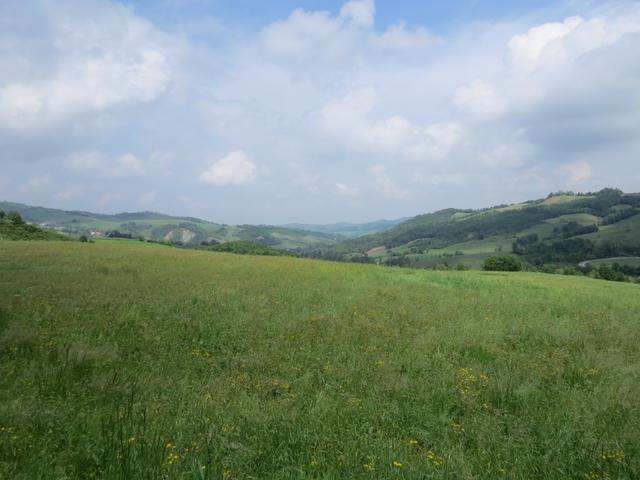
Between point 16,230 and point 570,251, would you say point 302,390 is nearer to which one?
point 16,230

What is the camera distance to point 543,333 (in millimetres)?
12281

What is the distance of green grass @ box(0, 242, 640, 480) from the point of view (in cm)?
445

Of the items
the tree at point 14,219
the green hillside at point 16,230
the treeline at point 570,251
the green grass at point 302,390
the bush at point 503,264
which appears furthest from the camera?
the treeline at point 570,251

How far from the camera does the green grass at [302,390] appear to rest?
175 inches

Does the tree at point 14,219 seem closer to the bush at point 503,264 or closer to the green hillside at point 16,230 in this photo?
the green hillside at point 16,230

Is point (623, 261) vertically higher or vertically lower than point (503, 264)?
higher

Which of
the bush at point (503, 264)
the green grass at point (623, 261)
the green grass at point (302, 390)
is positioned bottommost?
the green grass at point (302, 390)

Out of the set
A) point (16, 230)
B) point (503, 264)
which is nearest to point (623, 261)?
point (503, 264)

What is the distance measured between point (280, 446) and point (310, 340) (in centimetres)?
558

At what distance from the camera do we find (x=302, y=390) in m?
7.11

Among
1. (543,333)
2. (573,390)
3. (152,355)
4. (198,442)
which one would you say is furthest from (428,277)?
(198,442)

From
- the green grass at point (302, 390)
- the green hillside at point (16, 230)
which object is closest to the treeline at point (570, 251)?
the green grass at point (302, 390)

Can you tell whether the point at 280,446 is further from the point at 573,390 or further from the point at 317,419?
the point at 573,390

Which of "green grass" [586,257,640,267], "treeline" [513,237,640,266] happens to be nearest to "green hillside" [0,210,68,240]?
"green grass" [586,257,640,267]
